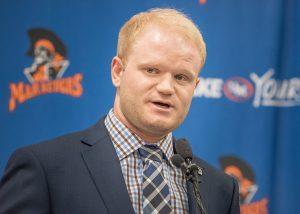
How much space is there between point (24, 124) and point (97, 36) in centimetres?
63

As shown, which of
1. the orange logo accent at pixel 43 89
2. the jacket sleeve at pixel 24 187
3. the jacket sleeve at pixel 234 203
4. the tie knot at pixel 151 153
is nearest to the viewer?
the jacket sleeve at pixel 24 187

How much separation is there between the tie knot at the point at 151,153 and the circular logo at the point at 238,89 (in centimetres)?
146

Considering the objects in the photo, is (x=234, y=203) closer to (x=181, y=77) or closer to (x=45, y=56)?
(x=181, y=77)

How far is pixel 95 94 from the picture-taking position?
9.61ft

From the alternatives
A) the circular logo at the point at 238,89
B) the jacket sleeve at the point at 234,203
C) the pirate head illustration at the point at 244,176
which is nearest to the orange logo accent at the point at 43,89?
the circular logo at the point at 238,89

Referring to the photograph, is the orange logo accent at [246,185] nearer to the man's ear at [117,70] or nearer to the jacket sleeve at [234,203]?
the jacket sleeve at [234,203]

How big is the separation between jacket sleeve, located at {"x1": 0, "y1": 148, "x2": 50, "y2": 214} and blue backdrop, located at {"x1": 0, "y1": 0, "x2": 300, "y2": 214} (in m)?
1.32

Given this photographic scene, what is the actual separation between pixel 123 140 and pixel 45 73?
1288 mm

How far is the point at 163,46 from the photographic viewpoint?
1618 millimetres

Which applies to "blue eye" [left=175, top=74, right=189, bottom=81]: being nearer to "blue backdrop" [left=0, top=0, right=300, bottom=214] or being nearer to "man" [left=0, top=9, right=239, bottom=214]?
"man" [left=0, top=9, right=239, bottom=214]

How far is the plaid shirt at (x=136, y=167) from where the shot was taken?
1.60 meters

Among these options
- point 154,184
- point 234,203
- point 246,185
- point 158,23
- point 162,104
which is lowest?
point 246,185

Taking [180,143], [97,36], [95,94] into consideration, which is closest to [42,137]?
[95,94]

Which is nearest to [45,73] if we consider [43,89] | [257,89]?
[43,89]
